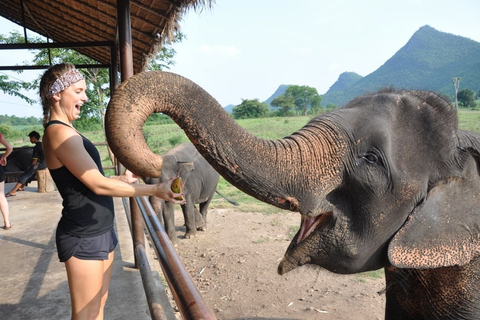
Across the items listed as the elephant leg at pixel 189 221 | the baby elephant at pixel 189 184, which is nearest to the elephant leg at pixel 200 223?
the baby elephant at pixel 189 184

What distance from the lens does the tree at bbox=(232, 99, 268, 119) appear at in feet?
233

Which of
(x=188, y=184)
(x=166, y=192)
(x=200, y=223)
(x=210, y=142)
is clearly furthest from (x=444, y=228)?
(x=188, y=184)

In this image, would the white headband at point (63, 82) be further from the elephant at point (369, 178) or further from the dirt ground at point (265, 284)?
the dirt ground at point (265, 284)

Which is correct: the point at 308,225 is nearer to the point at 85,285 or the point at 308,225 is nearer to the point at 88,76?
the point at 85,285

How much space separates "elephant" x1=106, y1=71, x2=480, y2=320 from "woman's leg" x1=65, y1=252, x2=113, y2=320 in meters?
0.84

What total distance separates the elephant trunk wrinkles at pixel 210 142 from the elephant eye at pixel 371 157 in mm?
144

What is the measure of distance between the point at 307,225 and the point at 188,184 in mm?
6779

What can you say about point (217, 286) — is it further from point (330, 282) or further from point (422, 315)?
point (422, 315)

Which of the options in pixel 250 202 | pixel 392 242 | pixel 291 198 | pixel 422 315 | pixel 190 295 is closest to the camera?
pixel 190 295

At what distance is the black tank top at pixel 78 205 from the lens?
186 cm

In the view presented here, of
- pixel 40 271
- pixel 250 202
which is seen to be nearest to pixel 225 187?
pixel 250 202

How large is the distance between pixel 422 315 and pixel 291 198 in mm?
1389

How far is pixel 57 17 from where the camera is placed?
6.02m

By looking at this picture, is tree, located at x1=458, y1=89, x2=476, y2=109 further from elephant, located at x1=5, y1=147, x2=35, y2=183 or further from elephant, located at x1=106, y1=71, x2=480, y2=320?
elephant, located at x1=106, y1=71, x2=480, y2=320
